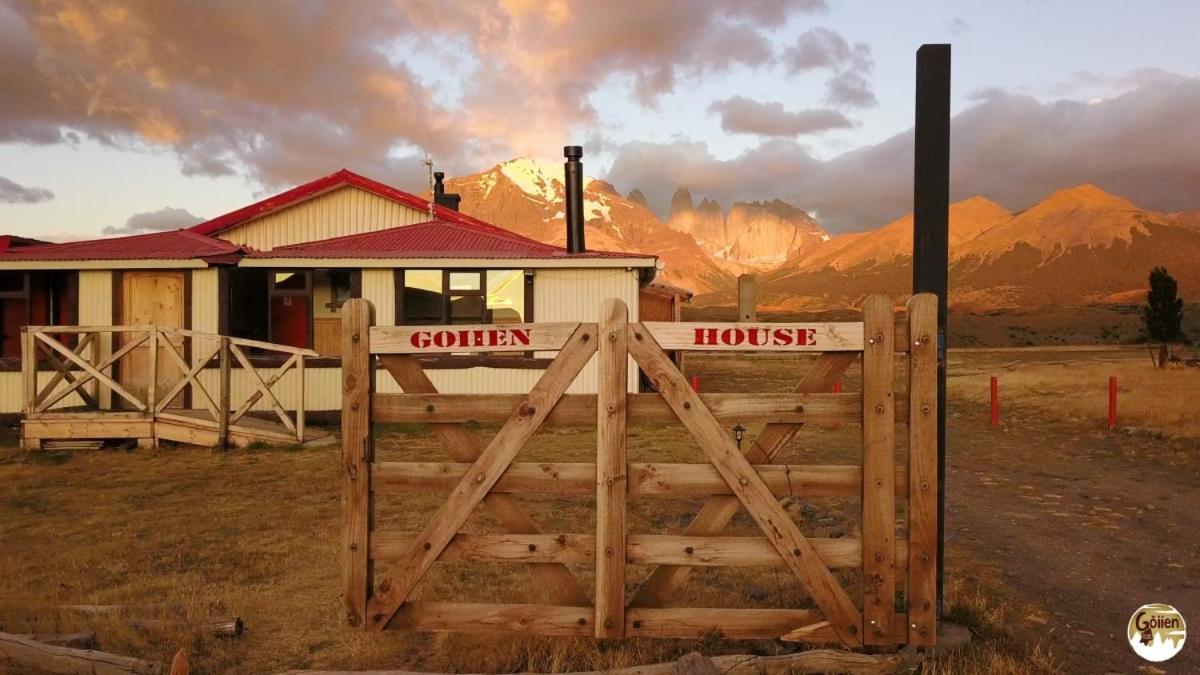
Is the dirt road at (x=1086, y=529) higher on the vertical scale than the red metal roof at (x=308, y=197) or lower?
lower

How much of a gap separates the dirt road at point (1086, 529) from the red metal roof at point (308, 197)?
13559 millimetres

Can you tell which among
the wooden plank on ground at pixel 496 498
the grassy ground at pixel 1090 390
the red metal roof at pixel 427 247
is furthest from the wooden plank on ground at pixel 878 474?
the grassy ground at pixel 1090 390

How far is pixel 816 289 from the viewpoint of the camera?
157 metres

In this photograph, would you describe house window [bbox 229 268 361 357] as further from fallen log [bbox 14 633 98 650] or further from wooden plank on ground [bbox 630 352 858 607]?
wooden plank on ground [bbox 630 352 858 607]

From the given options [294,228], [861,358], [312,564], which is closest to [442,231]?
[294,228]

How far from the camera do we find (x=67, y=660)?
13.3ft

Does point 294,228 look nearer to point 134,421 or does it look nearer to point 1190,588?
point 134,421

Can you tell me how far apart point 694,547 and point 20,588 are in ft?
17.0

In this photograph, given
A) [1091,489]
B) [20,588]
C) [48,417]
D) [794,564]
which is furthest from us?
[48,417]

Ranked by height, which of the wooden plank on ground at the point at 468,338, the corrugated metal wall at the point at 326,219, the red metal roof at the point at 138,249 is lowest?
the wooden plank on ground at the point at 468,338

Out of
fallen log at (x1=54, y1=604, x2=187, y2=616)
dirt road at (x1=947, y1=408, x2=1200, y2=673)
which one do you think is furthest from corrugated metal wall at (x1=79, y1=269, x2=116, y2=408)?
dirt road at (x1=947, y1=408, x2=1200, y2=673)

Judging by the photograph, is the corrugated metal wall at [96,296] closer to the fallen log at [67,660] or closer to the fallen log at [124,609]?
the fallen log at [124,609]

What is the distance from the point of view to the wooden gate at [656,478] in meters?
4.21

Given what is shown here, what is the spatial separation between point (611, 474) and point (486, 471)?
68 cm
